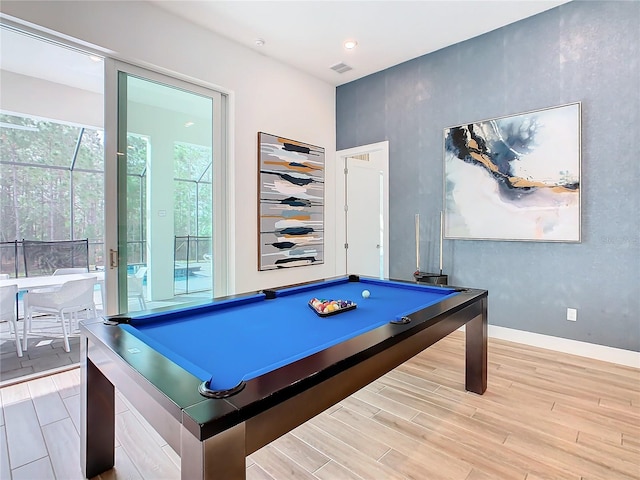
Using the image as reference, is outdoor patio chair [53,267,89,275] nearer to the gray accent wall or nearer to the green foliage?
the green foliage

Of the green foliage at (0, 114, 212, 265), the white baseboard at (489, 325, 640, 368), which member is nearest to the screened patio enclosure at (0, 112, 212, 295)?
the green foliage at (0, 114, 212, 265)

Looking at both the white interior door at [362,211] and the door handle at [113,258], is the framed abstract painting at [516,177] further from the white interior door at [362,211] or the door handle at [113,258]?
the door handle at [113,258]

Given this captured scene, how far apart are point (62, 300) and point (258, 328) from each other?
2912 mm

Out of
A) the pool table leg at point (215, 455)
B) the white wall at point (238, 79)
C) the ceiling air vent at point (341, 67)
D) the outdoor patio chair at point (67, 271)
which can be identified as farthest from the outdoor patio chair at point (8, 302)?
the ceiling air vent at point (341, 67)

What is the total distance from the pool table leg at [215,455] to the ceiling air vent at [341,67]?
14.2 ft

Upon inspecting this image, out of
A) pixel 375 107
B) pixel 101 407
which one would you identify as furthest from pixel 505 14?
pixel 101 407

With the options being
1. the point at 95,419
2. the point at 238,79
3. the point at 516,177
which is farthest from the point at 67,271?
the point at 516,177

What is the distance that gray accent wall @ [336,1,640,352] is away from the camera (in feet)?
9.51

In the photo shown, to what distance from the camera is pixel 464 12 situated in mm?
3223

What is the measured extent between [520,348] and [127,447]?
10.9ft

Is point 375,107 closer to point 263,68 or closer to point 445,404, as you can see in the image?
point 263,68

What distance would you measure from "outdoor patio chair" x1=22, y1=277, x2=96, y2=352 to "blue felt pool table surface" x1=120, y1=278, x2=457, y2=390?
2.38 m

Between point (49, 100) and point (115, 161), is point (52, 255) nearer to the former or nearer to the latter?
point (49, 100)

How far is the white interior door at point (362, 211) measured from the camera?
16.9 feet
